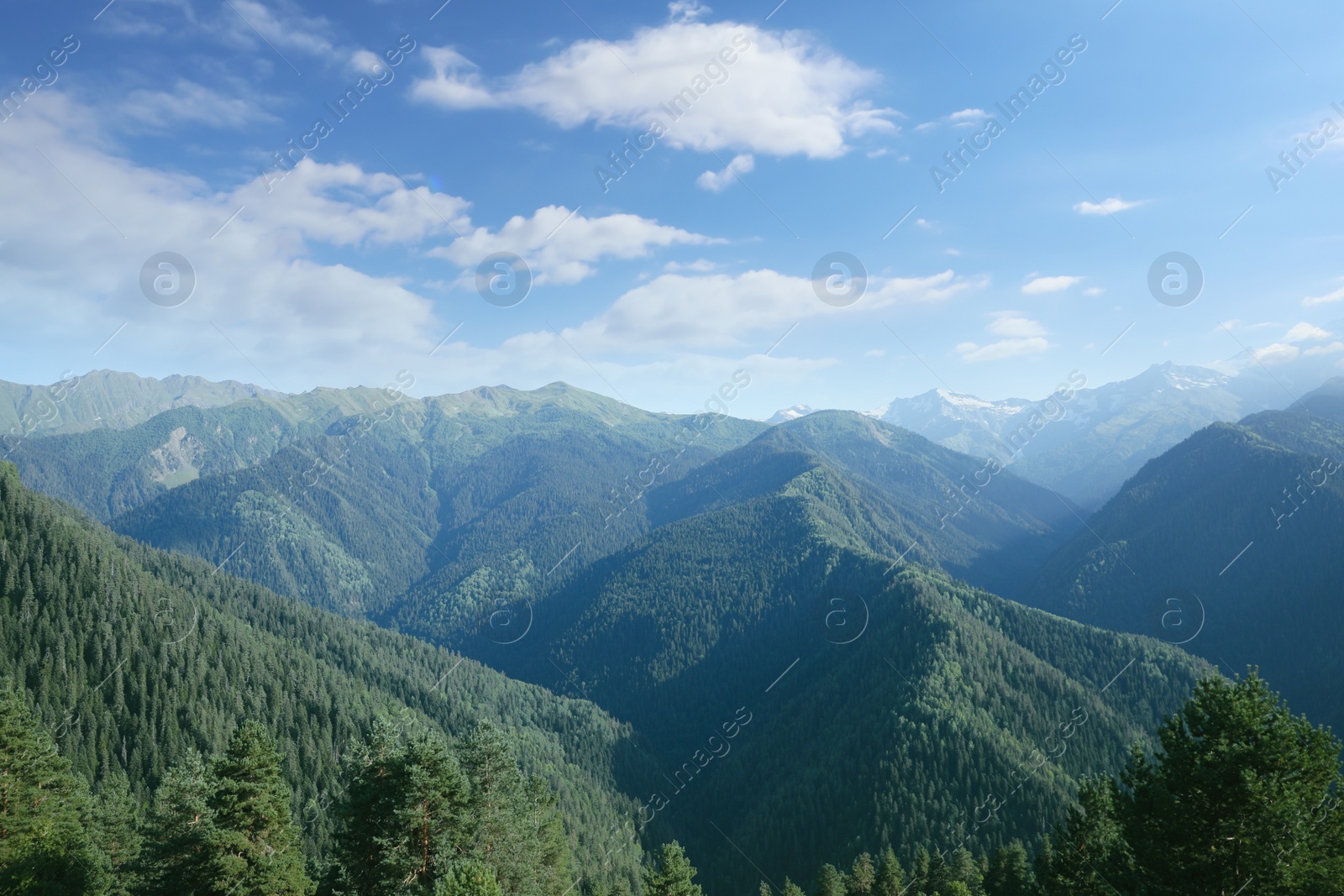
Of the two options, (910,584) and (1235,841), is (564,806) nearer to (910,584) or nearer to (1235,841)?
(910,584)

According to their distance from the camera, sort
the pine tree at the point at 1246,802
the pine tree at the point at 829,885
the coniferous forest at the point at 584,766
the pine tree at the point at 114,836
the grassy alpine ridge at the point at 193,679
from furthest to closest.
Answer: the grassy alpine ridge at the point at 193,679, the pine tree at the point at 829,885, the pine tree at the point at 114,836, the coniferous forest at the point at 584,766, the pine tree at the point at 1246,802

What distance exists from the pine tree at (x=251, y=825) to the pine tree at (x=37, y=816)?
10017 mm

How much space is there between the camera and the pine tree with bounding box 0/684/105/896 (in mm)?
33125

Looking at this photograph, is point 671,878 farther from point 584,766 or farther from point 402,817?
point 584,766

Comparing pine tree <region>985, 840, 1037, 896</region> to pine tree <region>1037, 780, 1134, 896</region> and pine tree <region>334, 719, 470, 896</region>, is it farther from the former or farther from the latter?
pine tree <region>334, 719, 470, 896</region>

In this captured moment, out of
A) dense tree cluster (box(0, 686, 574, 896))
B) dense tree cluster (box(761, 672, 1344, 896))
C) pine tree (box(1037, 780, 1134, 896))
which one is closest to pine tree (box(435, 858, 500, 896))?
dense tree cluster (box(0, 686, 574, 896))

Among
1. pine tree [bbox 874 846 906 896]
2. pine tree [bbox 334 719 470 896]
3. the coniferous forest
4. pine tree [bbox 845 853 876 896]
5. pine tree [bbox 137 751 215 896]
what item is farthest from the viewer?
pine tree [bbox 845 853 876 896]

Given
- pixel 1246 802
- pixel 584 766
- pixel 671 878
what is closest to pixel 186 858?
pixel 671 878

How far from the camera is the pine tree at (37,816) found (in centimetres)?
3312

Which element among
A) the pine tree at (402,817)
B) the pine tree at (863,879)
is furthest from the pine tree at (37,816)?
the pine tree at (863,879)

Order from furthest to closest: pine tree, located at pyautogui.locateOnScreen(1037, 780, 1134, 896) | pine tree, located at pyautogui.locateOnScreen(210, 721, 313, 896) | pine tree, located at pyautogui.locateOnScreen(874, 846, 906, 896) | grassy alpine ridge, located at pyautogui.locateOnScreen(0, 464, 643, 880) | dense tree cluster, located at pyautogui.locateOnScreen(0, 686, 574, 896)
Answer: grassy alpine ridge, located at pyautogui.locateOnScreen(0, 464, 643, 880) < pine tree, located at pyautogui.locateOnScreen(874, 846, 906, 896) < pine tree, located at pyautogui.locateOnScreen(1037, 780, 1134, 896) < dense tree cluster, located at pyautogui.locateOnScreen(0, 686, 574, 896) < pine tree, located at pyautogui.locateOnScreen(210, 721, 313, 896)

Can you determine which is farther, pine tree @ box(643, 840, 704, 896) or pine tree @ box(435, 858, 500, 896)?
pine tree @ box(643, 840, 704, 896)

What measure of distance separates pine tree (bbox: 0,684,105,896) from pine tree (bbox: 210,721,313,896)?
10.0m

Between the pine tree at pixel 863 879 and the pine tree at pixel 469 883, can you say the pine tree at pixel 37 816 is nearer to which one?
the pine tree at pixel 469 883
